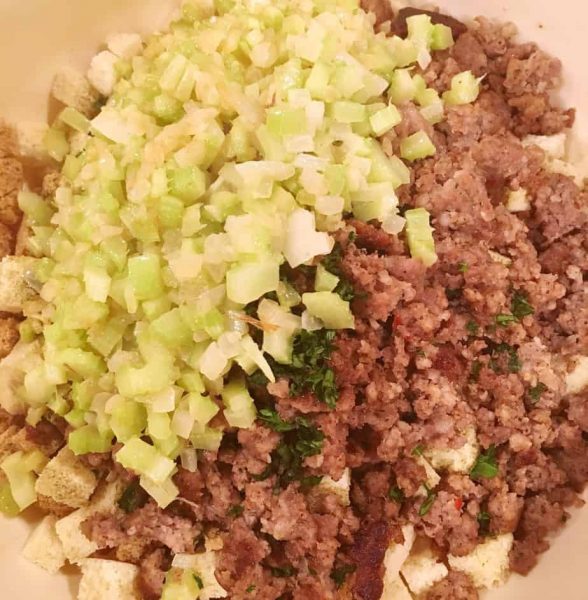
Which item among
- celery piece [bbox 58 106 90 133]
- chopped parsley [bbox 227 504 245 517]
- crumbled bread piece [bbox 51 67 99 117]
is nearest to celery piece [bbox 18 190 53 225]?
celery piece [bbox 58 106 90 133]

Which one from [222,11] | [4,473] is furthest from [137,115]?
[4,473]

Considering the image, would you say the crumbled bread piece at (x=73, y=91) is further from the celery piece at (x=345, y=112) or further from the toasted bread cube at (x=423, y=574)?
the toasted bread cube at (x=423, y=574)

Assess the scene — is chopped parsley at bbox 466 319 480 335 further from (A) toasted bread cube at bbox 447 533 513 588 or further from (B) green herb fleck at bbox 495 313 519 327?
(A) toasted bread cube at bbox 447 533 513 588

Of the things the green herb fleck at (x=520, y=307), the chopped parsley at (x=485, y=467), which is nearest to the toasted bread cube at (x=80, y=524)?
the chopped parsley at (x=485, y=467)

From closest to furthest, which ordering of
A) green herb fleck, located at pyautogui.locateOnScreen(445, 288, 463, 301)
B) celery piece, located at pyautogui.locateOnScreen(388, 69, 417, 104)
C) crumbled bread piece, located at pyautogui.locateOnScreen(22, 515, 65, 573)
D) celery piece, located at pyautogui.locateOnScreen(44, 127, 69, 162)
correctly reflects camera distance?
crumbled bread piece, located at pyautogui.locateOnScreen(22, 515, 65, 573) → green herb fleck, located at pyautogui.locateOnScreen(445, 288, 463, 301) → celery piece, located at pyautogui.locateOnScreen(388, 69, 417, 104) → celery piece, located at pyautogui.locateOnScreen(44, 127, 69, 162)

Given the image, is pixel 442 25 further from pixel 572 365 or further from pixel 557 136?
pixel 572 365
